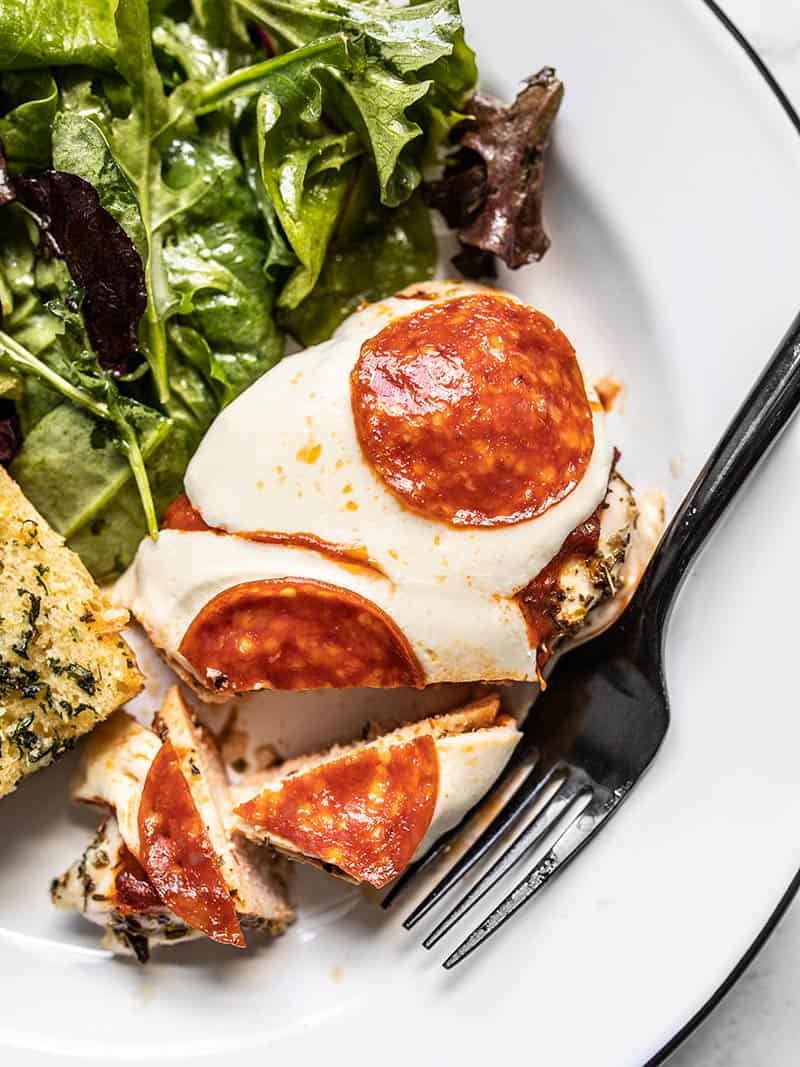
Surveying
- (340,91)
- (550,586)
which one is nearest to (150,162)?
(340,91)

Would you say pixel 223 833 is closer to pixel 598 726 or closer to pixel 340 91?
pixel 598 726

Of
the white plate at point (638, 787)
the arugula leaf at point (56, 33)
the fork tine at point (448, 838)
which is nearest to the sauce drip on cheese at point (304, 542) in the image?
the fork tine at point (448, 838)

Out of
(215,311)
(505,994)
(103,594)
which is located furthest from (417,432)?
(505,994)

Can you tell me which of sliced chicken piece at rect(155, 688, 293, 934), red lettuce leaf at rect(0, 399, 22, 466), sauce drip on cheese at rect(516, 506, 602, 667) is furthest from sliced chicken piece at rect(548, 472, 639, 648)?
red lettuce leaf at rect(0, 399, 22, 466)

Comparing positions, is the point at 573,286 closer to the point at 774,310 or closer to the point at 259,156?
the point at 774,310

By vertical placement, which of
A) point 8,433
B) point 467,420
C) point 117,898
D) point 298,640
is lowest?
point 117,898

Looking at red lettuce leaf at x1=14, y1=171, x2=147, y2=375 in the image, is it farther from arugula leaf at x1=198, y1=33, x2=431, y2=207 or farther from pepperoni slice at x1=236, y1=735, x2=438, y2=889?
pepperoni slice at x1=236, y1=735, x2=438, y2=889
